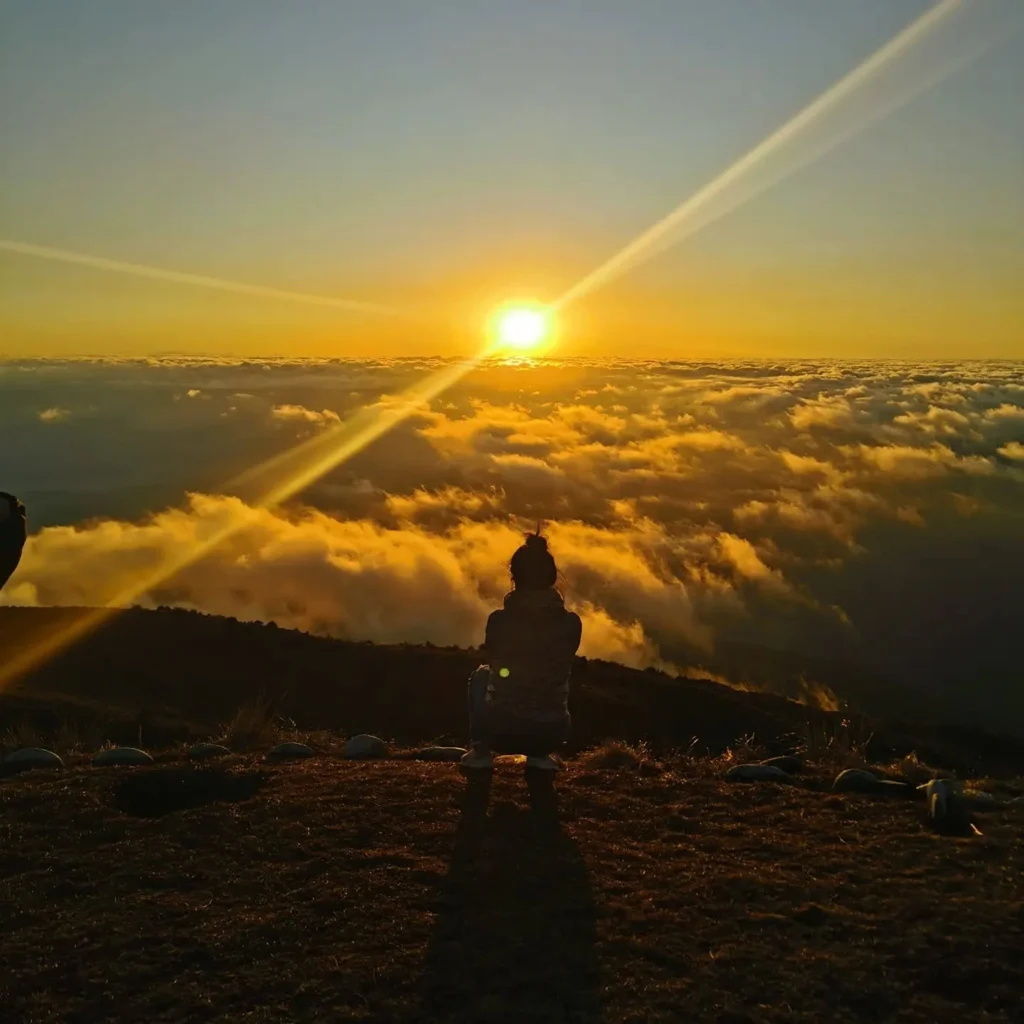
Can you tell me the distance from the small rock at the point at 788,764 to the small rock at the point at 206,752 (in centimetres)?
430

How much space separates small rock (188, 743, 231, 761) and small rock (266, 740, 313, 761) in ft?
1.21

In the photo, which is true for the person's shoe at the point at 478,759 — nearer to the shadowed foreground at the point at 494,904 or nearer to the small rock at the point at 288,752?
the shadowed foreground at the point at 494,904

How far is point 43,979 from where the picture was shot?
4.26 meters

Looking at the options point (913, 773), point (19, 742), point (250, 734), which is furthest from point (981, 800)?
point (19, 742)

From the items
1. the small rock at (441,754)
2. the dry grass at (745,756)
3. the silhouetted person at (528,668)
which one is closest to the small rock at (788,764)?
the dry grass at (745,756)

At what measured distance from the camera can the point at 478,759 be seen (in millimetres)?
7367

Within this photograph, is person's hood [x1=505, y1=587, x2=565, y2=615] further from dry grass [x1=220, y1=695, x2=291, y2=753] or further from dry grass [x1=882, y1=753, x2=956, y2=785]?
dry grass [x1=220, y1=695, x2=291, y2=753]

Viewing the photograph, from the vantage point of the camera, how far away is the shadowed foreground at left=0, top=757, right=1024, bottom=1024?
4.09 meters

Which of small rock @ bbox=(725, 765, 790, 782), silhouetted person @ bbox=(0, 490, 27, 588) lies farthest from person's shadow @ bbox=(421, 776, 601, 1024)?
silhouetted person @ bbox=(0, 490, 27, 588)

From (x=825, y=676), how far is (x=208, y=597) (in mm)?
56089

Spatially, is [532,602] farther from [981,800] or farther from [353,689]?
[353,689]

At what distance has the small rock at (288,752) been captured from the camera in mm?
8148

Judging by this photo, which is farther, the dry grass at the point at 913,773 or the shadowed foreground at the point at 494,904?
the dry grass at the point at 913,773

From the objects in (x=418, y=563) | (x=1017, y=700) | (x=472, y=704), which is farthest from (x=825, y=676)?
(x=472, y=704)
